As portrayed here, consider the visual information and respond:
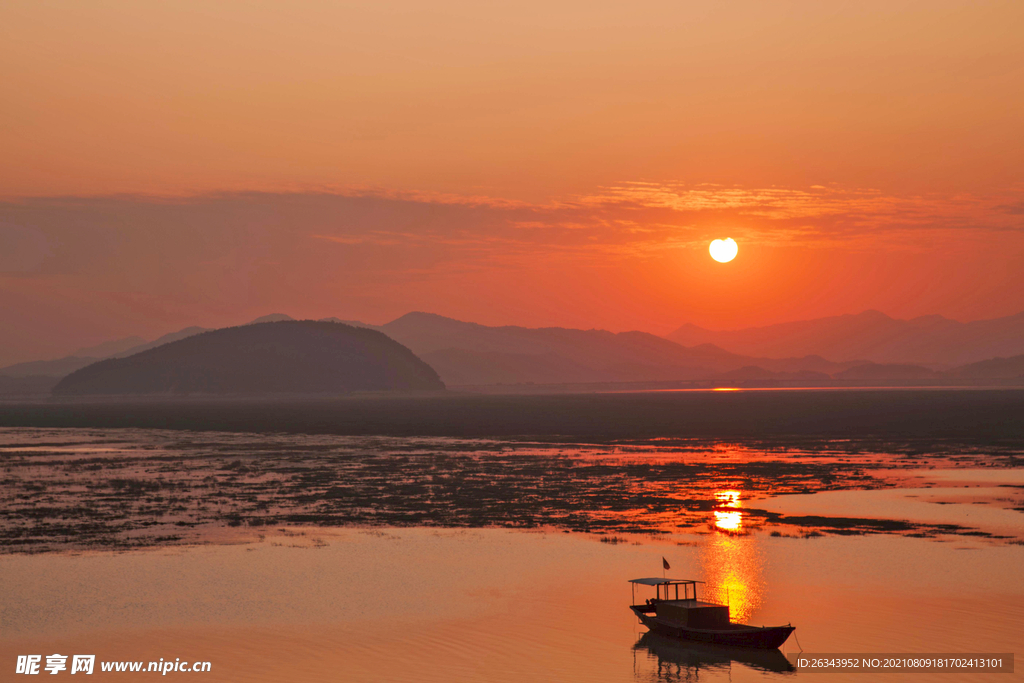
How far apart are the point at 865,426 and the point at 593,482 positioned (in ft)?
287

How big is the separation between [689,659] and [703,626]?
1.58m

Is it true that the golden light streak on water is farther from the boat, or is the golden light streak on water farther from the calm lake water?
the boat

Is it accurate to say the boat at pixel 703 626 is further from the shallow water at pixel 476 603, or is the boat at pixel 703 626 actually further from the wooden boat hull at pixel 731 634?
the shallow water at pixel 476 603

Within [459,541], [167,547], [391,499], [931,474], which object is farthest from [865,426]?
[167,547]

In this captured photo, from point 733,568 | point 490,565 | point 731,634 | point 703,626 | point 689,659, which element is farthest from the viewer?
point 490,565

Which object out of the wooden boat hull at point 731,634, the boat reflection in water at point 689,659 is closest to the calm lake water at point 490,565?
the boat reflection in water at point 689,659

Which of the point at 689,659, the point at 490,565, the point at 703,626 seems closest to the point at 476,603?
the point at 490,565

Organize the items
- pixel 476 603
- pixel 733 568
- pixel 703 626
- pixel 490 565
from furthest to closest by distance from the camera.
→ 1. pixel 490 565
2. pixel 733 568
3. pixel 476 603
4. pixel 703 626

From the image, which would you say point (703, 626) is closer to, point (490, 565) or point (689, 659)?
point (689, 659)

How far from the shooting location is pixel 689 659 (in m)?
25.2

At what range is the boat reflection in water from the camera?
944 inches

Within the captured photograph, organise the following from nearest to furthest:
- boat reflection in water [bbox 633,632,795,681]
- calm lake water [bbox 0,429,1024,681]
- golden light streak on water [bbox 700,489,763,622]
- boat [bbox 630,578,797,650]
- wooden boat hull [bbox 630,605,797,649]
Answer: boat reflection in water [bbox 633,632,795,681], wooden boat hull [bbox 630,605,797,649], boat [bbox 630,578,797,650], calm lake water [bbox 0,429,1024,681], golden light streak on water [bbox 700,489,763,622]

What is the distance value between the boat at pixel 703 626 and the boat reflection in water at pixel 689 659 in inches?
7.9

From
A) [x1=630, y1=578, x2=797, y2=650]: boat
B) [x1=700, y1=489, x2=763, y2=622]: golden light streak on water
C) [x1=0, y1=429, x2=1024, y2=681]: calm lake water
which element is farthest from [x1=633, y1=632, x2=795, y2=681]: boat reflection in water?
[x1=700, y1=489, x2=763, y2=622]: golden light streak on water
